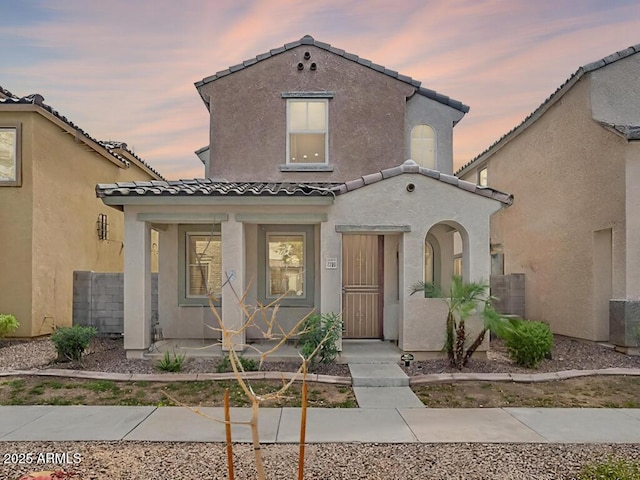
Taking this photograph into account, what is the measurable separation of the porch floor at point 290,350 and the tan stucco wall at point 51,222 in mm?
4314

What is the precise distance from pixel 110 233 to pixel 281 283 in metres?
9.18

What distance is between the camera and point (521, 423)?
257 inches

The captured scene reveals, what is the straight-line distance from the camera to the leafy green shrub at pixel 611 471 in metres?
4.57

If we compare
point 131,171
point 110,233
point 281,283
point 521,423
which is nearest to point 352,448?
point 521,423

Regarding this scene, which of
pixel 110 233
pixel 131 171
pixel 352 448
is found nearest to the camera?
pixel 352 448

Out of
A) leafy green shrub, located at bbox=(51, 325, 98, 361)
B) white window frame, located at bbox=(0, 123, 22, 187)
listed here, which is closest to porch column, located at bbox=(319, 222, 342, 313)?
leafy green shrub, located at bbox=(51, 325, 98, 361)

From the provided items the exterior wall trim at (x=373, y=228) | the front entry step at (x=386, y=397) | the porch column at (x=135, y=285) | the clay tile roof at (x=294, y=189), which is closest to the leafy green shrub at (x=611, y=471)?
the front entry step at (x=386, y=397)

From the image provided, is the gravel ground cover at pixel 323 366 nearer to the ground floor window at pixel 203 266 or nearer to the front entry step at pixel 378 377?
the front entry step at pixel 378 377

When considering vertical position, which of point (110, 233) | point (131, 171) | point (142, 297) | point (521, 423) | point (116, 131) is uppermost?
point (116, 131)

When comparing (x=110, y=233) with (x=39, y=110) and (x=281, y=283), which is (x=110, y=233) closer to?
(x=39, y=110)

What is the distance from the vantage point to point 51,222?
13.4m

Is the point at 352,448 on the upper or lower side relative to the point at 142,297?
lower

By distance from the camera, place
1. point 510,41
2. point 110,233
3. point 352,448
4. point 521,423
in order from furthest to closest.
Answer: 1. point 110,233
2. point 510,41
3. point 521,423
4. point 352,448

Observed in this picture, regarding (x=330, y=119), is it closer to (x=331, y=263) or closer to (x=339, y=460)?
(x=331, y=263)
